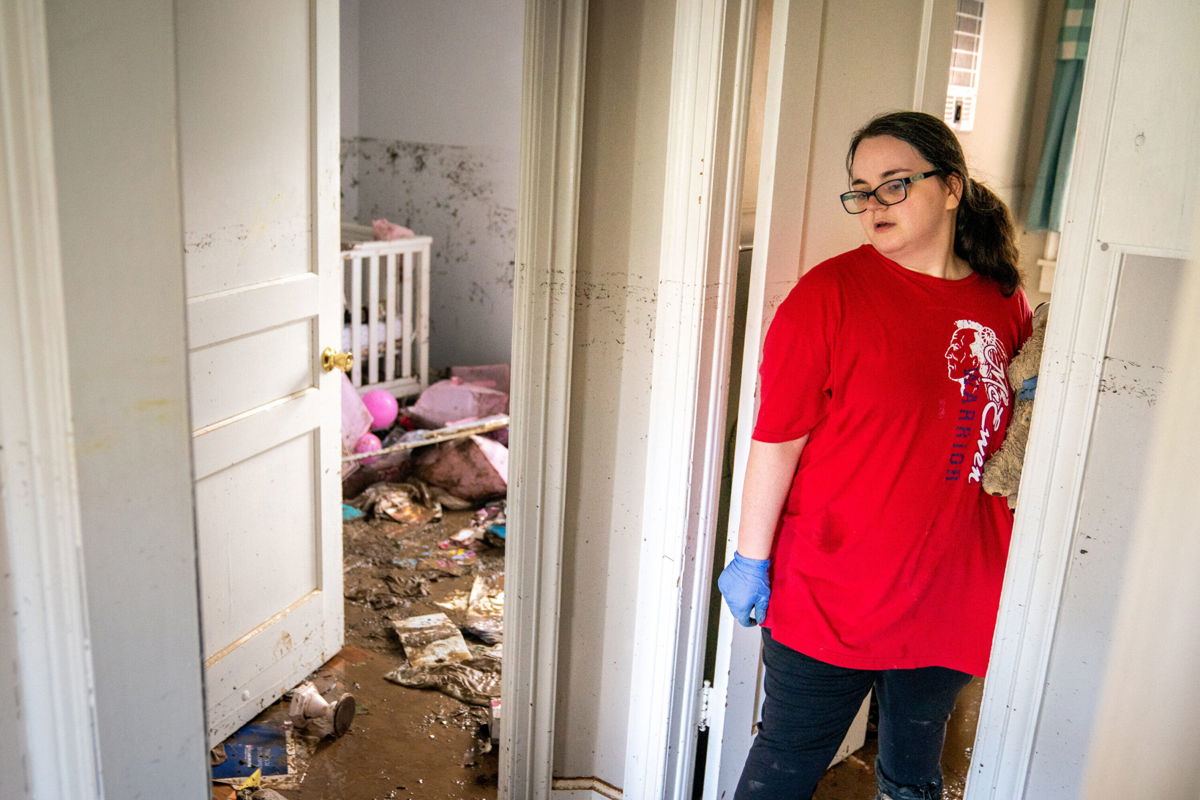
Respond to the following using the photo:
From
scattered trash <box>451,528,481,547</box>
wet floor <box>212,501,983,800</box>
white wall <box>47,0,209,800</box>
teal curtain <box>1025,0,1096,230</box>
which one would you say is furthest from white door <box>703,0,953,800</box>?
scattered trash <box>451,528,481,547</box>

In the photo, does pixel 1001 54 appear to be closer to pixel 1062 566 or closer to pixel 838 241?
pixel 838 241

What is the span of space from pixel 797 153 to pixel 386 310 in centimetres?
339

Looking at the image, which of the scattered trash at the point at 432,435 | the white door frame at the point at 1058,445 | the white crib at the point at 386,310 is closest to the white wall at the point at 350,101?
the white crib at the point at 386,310

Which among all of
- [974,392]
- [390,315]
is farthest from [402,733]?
[390,315]

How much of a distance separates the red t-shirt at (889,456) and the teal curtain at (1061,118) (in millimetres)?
2389

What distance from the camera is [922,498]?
1.62 metres

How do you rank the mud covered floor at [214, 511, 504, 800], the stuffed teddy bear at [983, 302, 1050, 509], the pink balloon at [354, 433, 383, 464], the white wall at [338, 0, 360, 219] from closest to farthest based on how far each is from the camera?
1. the stuffed teddy bear at [983, 302, 1050, 509]
2. the mud covered floor at [214, 511, 504, 800]
3. the pink balloon at [354, 433, 383, 464]
4. the white wall at [338, 0, 360, 219]

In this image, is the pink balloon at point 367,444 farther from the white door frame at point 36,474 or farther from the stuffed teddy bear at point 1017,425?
the white door frame at point 36,474

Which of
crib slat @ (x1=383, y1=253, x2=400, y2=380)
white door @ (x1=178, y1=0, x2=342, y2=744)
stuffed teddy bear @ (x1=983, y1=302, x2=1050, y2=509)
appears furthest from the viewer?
crib slat @ (x1=383, y1=253, x2=400, y2=380)

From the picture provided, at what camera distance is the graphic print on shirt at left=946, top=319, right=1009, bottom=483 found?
1.61 metres

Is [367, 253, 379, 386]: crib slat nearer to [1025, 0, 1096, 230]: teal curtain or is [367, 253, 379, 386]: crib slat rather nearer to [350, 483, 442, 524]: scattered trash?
[350, 483, 442, 524]: scattered trash

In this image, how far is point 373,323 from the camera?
4797 millimetres

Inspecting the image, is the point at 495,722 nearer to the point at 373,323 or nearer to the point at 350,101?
the point at 373,323

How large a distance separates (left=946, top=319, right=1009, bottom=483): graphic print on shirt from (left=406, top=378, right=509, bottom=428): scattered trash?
3.34m
